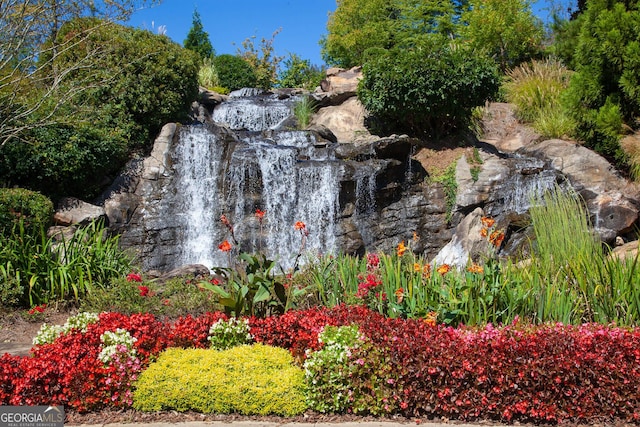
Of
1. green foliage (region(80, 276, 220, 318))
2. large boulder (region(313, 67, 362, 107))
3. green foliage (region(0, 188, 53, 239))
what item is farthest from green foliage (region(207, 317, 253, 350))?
large boulder (region(313, 67, 362, 107))

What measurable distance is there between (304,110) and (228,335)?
1179 cm

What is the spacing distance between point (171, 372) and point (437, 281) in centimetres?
274

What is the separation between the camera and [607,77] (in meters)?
12.8

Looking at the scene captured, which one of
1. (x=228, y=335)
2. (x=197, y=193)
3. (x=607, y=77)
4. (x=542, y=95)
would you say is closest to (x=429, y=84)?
(x=607, y=77)

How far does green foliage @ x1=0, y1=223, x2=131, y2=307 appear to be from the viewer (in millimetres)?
7305

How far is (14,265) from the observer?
7.43m

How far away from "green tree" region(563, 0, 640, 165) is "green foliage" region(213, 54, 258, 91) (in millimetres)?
11890

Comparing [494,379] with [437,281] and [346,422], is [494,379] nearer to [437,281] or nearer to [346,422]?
[346,422]

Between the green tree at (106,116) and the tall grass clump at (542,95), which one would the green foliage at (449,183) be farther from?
the green tree at (106,116)

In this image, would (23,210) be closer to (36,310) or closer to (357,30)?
(36,310)

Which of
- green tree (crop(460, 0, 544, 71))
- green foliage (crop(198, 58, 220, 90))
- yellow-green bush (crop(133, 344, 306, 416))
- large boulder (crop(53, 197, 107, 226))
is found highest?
green tree (crop(460, 0, 544, 71))

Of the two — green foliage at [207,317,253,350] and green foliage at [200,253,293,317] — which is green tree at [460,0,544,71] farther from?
green foliage at [207,317,253,350]

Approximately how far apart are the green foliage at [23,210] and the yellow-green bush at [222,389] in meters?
5.80

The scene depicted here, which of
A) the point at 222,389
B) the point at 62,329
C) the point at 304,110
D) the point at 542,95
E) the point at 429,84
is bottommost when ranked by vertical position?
the point at 222,389
